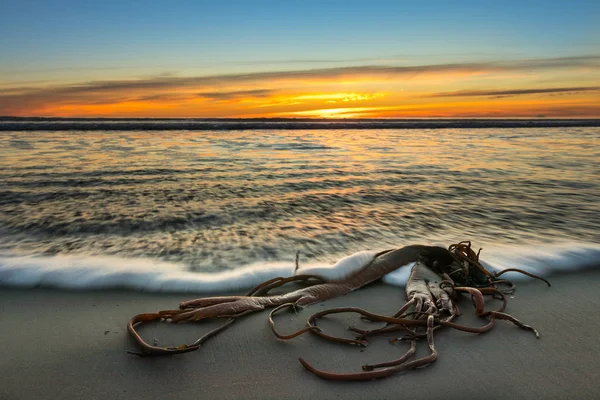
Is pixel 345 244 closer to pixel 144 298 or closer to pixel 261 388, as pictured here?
pixel 144 298

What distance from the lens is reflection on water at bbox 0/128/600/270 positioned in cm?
309

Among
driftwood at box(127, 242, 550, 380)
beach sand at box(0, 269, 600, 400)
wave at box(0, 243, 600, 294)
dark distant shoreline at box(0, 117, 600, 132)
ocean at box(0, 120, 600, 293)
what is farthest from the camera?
dark distant shoreline at box(0, 117, 600, 132)

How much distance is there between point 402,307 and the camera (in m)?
1.93

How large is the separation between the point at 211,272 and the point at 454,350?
4.88 ft

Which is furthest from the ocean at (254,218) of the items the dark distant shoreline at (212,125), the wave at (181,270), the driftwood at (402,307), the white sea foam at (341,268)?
the dark distant shoreline at (212,125)

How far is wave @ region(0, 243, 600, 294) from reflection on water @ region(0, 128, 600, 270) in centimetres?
18

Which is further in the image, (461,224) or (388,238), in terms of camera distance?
(461,224)

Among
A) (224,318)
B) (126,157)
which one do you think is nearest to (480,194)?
(224,318)

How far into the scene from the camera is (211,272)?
2.53 metres

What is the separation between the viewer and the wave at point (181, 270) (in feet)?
7.62

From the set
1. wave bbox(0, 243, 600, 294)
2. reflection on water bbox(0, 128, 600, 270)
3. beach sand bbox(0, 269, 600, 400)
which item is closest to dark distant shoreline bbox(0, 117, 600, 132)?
reflection on water bbox(0, 128, 600, 270)

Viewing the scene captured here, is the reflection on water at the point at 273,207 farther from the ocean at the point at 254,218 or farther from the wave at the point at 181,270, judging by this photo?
the wave at the point at 181,270

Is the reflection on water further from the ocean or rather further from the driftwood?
the driftwood

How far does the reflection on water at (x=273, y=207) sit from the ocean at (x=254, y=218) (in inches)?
0.8
